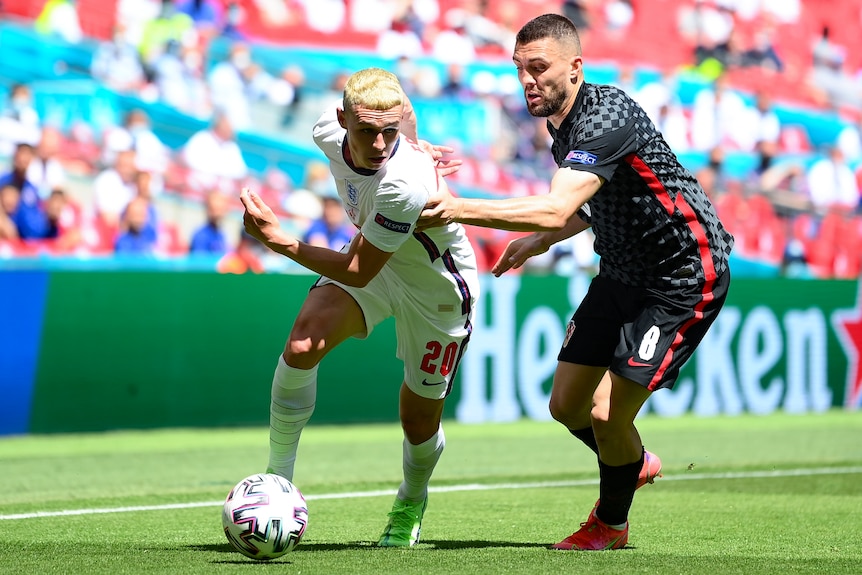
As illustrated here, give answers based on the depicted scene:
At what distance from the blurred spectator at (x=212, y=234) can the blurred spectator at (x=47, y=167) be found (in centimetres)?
153

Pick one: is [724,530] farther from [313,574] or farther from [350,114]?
[350,114]

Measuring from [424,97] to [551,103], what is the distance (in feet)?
42.4

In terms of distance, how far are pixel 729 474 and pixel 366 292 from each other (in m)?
4.56

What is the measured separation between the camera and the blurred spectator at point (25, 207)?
12.6m

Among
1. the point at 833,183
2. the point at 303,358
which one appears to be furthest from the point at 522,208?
the point at 833,183

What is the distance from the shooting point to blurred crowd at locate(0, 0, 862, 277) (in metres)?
13.8

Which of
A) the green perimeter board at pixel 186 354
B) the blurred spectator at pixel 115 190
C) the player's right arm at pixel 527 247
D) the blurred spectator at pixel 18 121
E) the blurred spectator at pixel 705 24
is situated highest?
the player's right arm at pixel 527 247

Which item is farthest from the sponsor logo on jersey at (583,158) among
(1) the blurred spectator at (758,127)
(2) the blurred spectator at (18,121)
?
(1) the blurred spectator at (758,127)

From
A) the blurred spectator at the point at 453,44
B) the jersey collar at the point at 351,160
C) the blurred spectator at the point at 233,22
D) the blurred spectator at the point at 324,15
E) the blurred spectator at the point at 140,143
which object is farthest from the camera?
the blurred spectator at the point at 453,44

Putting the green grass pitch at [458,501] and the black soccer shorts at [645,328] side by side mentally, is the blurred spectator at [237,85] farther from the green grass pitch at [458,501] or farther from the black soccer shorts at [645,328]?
the black soccer shorts at [645,328]

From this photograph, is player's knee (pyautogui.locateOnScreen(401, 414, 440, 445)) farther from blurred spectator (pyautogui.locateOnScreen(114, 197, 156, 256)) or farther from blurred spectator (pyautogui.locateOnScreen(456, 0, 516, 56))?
blurred spectator (pyautogui.locateOnScreen(456, 0, 516, 56))

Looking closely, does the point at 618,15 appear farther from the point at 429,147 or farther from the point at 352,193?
the point at 352,193

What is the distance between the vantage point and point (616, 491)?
5891 mm

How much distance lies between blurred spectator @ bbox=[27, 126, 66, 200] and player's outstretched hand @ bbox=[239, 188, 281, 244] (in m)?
8.42
